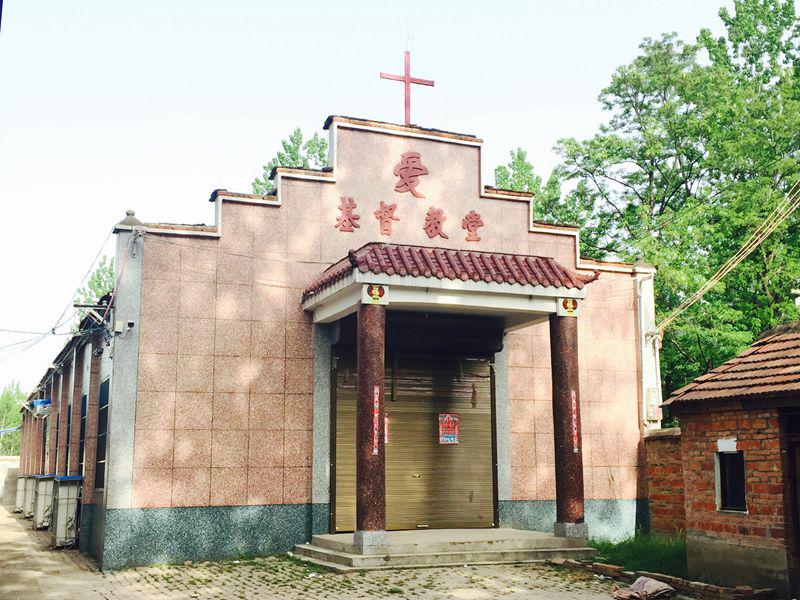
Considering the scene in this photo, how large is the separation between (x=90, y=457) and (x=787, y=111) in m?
22.2

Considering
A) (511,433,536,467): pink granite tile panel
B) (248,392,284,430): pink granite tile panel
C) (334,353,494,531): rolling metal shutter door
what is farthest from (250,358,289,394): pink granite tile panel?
(511,433,536,467): pink granite tile panel

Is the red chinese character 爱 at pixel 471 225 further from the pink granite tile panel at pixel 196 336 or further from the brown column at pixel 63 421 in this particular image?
the brown column at pixel 63 421

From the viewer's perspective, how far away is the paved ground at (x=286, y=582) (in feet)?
36.7

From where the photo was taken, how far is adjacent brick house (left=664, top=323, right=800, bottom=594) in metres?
10.6

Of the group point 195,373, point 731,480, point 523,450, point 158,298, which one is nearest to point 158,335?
point 158,298

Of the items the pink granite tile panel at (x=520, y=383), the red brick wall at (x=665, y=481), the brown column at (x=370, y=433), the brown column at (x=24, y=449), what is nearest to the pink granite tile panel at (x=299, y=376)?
the brown column at (x=370, y=433)

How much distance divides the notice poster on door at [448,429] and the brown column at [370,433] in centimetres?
319

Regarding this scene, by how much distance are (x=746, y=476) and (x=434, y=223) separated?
812 centimetres

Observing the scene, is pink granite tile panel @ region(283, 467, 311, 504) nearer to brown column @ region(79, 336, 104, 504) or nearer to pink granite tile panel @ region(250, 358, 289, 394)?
pink granite tile panel @ region(250, 358, 289, 394)

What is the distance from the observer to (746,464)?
11.2m

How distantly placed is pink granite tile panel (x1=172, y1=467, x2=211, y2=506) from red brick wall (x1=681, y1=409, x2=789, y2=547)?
26.3 ft

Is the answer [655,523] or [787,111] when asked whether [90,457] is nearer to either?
[655,523]

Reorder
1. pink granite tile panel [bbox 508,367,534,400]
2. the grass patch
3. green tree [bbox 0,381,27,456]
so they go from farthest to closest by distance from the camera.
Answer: green tree [bbox 0,381,27,456] < pink granite tile panel [bbox 508,367,534,400] < the grass patch

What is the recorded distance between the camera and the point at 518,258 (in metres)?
15.4
